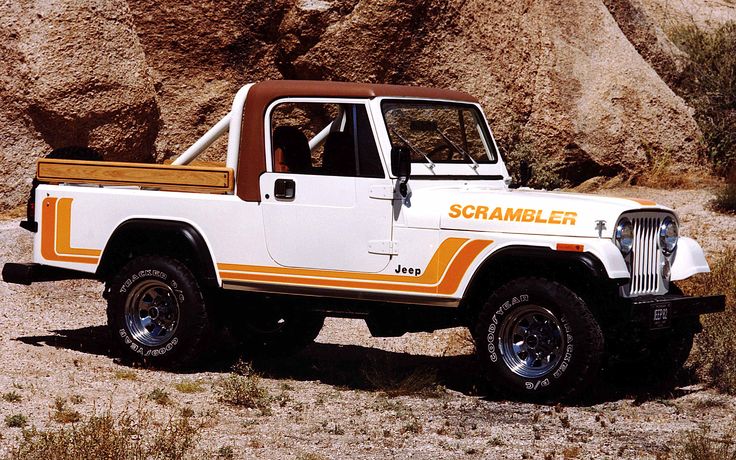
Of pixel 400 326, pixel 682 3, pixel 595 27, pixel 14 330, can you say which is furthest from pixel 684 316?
pixel 682 3

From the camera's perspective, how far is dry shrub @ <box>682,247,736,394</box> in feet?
29.9

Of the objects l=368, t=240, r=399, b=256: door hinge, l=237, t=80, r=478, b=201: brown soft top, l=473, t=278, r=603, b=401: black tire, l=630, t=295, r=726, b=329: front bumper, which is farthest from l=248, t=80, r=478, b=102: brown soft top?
l=630, t=295, r=726, b=329: front bumper

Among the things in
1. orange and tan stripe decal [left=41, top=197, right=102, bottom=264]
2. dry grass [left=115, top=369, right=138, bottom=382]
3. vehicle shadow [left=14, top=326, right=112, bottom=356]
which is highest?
orange and tan stripe decal [left=41, top=197, right=102, bottom=264]

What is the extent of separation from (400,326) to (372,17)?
773cm

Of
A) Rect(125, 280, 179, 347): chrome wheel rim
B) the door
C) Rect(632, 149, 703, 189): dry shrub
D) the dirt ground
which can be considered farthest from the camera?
Rect(632, 149, 703, 189): dry shrub

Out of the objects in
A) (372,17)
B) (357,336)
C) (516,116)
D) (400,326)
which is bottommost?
(357,336)

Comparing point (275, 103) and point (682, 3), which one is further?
point (682, 3)

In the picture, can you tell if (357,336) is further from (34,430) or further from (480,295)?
(34,430)

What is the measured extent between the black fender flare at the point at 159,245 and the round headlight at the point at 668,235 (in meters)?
3.28

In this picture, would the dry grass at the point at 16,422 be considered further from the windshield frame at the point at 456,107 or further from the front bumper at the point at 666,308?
the front bumper at the point at 666,308

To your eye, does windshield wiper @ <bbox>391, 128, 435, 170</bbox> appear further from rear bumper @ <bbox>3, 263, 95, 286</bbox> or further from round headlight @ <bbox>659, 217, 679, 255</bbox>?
rear bumper @ <bbox>3, 263, 95, 286</bbox>

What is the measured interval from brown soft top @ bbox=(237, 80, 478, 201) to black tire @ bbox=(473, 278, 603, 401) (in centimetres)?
175

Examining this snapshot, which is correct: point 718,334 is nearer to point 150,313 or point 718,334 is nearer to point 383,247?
point 383,247

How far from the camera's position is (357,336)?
11.8 m
